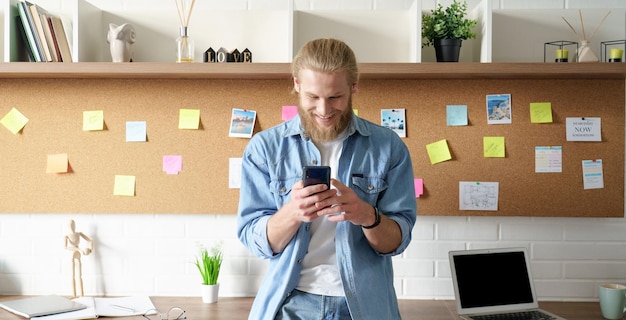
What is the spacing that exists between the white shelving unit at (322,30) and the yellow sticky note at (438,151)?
1.11ft

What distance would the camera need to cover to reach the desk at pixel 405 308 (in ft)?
7.25

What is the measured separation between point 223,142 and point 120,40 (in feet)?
1.79

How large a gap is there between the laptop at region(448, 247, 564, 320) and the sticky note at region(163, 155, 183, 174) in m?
1.10

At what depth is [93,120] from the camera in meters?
2.48

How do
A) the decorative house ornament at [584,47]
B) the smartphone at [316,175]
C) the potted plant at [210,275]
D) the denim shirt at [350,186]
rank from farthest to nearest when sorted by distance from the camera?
the potted plant at [210,275] < the decorative house ornament at [584,47] < the denim shirt at [350,186] < the smartphone at [316,175]

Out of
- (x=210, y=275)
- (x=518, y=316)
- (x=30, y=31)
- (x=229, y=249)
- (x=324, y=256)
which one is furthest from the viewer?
(x=229, y=249)

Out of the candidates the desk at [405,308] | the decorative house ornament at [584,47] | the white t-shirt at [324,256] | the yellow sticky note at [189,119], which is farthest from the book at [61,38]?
the decorative house ornament at [584,47]

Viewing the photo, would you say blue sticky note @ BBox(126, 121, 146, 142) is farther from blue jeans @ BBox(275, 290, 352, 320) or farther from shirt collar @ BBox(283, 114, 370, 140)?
blue jeans @ BBox(275, 290, 352, 320)

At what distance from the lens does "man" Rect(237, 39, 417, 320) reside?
1596 millimetres

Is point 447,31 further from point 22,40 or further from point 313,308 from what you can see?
point 22,40

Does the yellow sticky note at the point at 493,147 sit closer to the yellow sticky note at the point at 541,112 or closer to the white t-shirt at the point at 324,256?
the yellow sticky note at the point at 541,112

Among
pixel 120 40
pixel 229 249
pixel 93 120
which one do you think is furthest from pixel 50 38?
pixel 229 249

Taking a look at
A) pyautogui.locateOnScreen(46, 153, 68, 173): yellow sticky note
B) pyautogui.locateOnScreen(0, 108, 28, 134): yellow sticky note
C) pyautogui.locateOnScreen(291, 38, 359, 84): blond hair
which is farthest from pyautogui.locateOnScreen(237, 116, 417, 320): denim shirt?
pyautogui.locateOnScreen(0, 108, 28, 134): yellow sticky note

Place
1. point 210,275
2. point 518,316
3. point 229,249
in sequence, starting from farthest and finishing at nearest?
point 229,249, point 210,275, point 518,316
